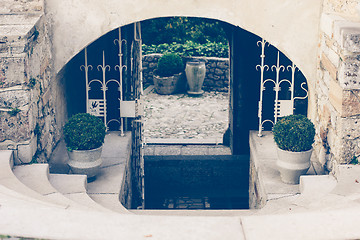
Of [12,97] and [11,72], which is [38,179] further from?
[11,72]

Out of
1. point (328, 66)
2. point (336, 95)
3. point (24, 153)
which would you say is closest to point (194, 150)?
point (328, 66)

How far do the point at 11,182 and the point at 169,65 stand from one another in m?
8.29

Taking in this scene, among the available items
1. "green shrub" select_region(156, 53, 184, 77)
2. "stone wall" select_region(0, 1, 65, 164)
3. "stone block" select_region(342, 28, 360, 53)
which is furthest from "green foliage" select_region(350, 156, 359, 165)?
"green shrub" select_region(156, 53, 184, 77)

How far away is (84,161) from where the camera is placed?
561 cm

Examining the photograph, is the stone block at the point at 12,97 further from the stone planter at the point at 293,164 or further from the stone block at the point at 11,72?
the stone planter at the point at 293,164

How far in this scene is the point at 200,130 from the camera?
384 inches

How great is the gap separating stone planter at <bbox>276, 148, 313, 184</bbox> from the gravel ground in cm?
372

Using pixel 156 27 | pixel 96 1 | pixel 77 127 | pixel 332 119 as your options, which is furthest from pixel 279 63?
pixel 156 27

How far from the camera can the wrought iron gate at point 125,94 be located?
280 inches

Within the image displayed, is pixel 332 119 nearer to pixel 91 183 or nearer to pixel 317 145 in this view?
pixel 317 145

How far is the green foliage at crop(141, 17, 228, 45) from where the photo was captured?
590 inches

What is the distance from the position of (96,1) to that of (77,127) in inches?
61.9

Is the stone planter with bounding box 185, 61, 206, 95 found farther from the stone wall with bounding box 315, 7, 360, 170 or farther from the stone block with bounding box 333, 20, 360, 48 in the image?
the stone block with bounding box 333, 20, 360, 48

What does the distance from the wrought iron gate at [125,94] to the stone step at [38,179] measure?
196 centimetres
